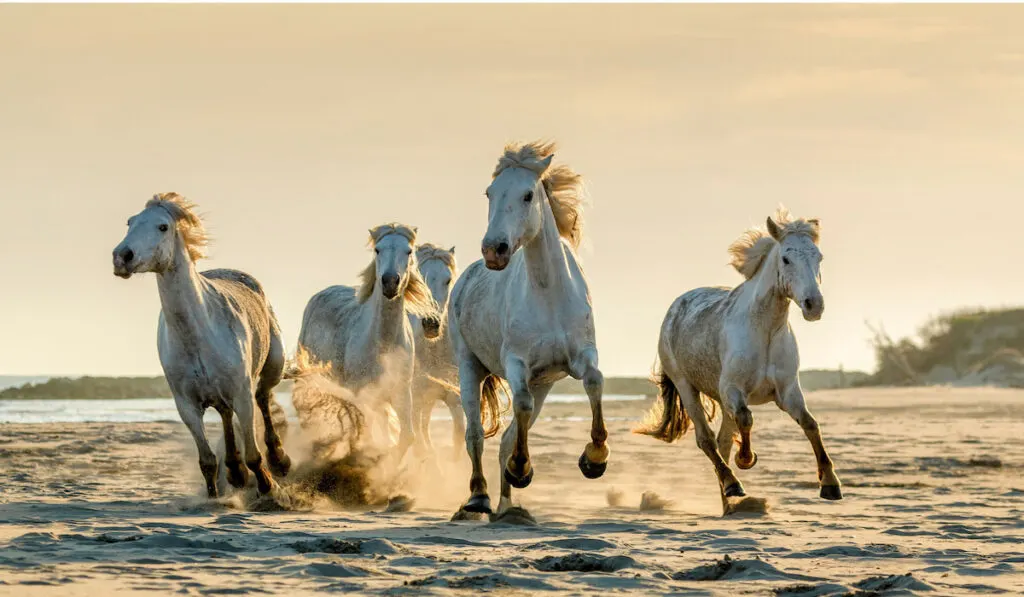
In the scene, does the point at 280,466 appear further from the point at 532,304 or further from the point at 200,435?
the point at 532,304

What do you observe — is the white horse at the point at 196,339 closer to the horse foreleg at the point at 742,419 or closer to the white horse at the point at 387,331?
the white horse at the point at 387,331

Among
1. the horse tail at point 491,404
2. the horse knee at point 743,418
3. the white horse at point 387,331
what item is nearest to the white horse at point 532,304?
the horse tail at point 491,404

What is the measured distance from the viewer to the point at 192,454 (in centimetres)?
1380

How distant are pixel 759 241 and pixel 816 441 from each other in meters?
1.86

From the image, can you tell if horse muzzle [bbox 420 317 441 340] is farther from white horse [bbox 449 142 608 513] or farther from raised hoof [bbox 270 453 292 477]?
white horse [bbox 449 142 608 513]

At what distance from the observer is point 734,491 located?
36.8ft

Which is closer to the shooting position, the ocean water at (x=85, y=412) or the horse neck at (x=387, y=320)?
the horse neck at (x=387, y=320)

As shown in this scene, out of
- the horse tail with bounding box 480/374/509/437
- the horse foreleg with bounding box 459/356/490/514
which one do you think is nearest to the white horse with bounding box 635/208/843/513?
the horse tail with bounding box 480/374/509/437

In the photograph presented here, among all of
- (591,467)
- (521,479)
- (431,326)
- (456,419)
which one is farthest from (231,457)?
(456,419)

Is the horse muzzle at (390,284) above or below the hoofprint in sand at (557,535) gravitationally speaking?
above

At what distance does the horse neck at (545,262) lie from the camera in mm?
10094

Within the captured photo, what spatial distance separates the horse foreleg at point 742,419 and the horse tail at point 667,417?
2.28 m

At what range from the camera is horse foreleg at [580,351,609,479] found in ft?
31.9

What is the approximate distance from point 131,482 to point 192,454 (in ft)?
2.29
